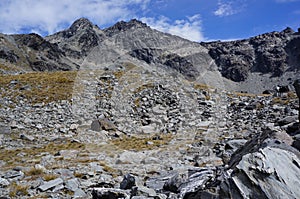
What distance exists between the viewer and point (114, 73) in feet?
126

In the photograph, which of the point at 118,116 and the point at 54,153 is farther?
the point at 118,116

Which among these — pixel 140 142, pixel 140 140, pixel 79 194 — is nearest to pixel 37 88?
pixel 140 140

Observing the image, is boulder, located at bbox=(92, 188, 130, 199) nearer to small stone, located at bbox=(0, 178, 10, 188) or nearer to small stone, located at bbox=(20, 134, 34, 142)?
small stone, located at bbox=(0, 178, 10, 188)

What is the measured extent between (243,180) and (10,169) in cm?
1126

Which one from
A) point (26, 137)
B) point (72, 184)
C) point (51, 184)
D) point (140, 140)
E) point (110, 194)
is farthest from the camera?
point (140, 140)

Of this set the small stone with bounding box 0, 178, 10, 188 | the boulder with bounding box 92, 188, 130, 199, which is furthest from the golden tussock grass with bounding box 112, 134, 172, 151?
the boulder with bounding box 92, 188, 130, 199

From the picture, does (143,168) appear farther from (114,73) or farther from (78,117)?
(114,73)

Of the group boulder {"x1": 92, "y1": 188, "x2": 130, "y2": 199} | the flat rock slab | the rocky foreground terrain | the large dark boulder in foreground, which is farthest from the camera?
the flat rock slab

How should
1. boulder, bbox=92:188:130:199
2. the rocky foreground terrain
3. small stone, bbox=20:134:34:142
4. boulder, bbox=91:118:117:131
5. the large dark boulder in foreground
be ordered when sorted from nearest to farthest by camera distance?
the large dark boulder in foreground < the rocky foreground terrain < boulder, bbox=92:188:130:199 < small stone, bbox=20:134:34:142 < boulder, bbox=91:118:117:131

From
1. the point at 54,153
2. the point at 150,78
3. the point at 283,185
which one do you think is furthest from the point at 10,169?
the point at 150,78

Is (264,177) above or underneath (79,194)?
above

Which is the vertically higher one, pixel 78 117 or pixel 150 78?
pixel 150 78

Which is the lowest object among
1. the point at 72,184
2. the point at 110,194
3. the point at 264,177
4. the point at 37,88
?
the point at 72,184

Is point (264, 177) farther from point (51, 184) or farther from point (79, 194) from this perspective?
point (51, 184)
